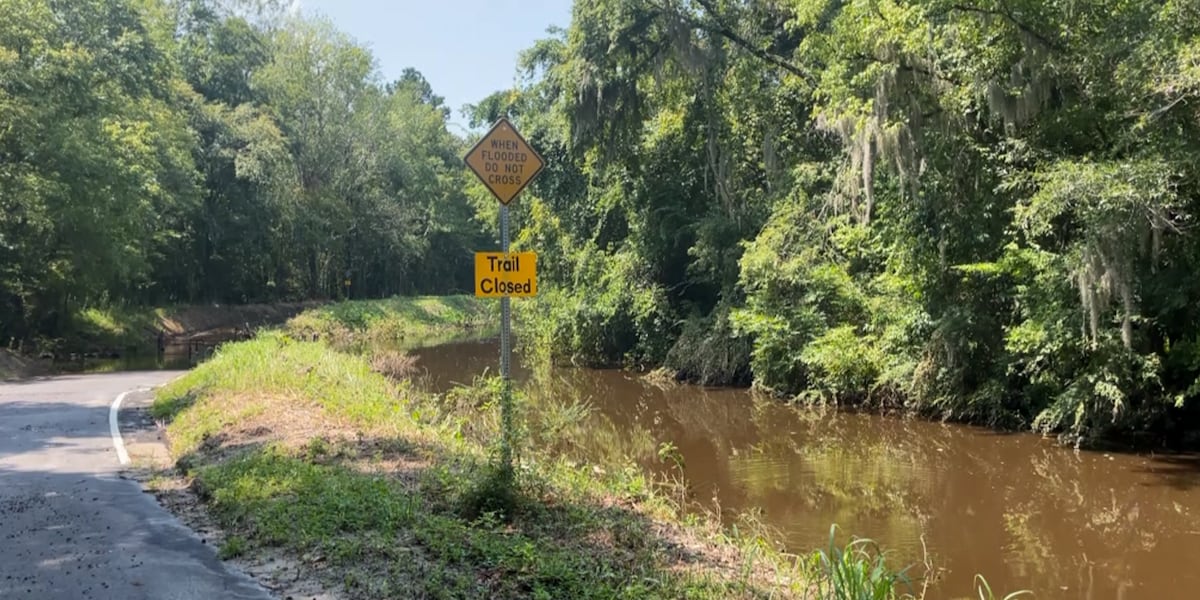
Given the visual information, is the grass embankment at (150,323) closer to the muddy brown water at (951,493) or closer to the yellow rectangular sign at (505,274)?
the muddy brown water at (951,493)

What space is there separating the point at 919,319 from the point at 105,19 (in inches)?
1383

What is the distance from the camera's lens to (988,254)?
1514cm

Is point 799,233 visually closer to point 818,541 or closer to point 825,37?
point 825,37

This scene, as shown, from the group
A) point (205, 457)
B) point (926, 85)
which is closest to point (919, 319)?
point (926, 85)

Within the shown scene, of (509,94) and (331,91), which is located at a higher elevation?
(331,91)

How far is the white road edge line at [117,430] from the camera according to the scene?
1091 centimetres

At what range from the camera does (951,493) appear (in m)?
11.1

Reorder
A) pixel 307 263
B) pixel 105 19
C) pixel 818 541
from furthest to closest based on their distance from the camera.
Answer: pixel 307 263, pixel 105 19, pixel 818 541

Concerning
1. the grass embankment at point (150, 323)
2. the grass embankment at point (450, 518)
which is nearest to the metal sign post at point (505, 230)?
the grass embankment at point (450, 518)

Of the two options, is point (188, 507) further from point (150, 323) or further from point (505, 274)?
point (150, 323)

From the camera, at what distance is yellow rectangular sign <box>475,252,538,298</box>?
6.74 metres

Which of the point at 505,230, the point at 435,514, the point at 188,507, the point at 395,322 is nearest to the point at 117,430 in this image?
the point at 188,507

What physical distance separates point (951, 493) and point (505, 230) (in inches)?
299

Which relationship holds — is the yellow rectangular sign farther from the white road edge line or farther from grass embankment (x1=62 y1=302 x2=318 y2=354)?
grass embankment (x1=62 y1=302 x2=318 y2=354)
